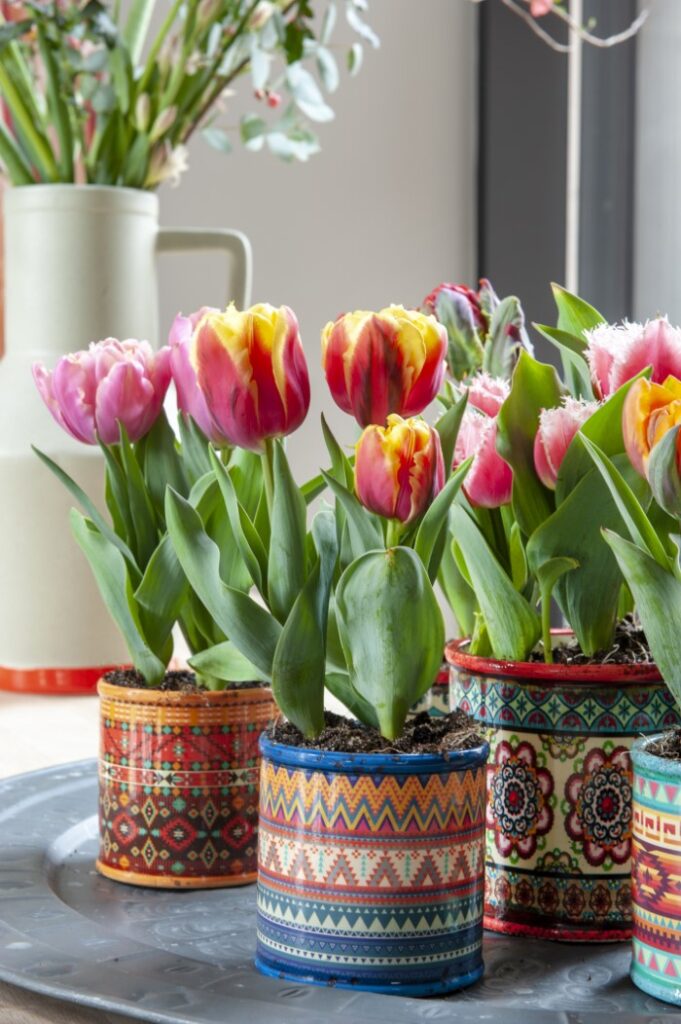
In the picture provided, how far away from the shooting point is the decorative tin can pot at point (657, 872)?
37cm

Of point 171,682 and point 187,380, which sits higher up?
point 187,380

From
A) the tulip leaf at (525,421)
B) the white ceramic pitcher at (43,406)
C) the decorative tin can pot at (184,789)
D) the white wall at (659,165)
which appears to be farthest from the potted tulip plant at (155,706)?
the white wall at (659,165)

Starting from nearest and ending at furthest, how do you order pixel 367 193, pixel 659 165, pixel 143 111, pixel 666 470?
pixel 666 470 → pixel 143 111 → pixel 659 165 → pixel 367 193

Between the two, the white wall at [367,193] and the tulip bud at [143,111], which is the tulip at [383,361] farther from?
the white wall at [367,193]

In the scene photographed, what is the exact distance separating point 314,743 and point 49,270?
24.1 inches

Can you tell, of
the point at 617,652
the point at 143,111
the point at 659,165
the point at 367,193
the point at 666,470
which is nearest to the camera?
the point at 666,470

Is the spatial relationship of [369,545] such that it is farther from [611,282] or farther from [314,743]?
[611,282]

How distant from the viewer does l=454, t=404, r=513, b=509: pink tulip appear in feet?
1.46

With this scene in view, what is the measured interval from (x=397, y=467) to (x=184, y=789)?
176mm

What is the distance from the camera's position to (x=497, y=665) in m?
0.45

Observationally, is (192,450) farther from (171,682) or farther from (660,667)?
(660,667)

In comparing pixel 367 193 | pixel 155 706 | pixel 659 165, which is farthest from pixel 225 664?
pixel 367 193

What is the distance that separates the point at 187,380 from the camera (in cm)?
46

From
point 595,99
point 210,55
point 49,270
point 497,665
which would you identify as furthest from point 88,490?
point 595,99
